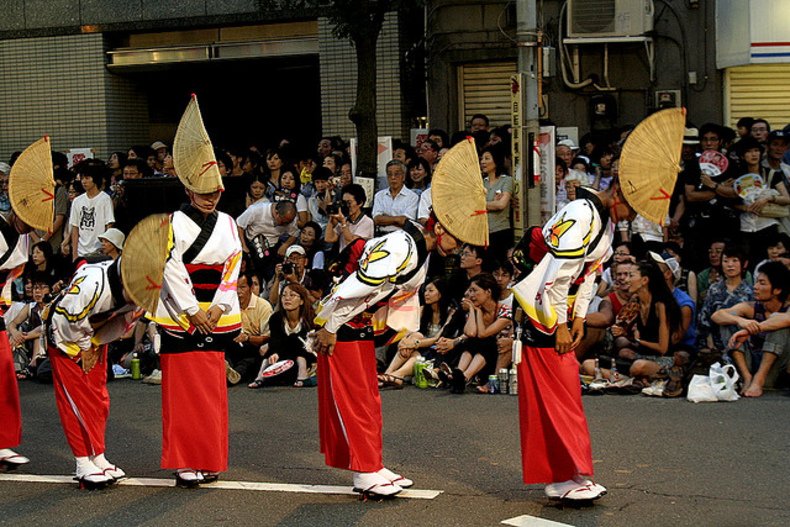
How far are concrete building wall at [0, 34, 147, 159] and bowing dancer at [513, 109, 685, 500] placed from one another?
13.6m

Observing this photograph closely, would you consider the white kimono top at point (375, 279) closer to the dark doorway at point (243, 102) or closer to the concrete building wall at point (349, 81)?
the concrete building wall at point (349, 81)

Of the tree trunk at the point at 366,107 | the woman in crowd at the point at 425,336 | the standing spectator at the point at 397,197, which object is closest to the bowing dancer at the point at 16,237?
the woman in crowd at the point at 425,336

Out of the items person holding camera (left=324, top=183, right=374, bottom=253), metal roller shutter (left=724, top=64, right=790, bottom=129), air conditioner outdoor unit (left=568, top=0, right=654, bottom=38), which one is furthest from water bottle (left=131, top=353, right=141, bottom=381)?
metal roller shutter (left=724, top=64, right=790, bottom=129)

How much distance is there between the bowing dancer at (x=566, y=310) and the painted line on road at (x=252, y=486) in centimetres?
71

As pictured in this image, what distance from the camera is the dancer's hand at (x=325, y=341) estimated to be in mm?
7328

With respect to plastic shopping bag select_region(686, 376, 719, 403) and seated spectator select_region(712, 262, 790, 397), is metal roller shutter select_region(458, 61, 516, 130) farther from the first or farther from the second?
plastic shopping bag select_region(686, 376, 719, 403)

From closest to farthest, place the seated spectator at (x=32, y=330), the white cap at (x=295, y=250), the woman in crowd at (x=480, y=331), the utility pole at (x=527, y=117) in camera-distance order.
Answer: the woman in crowd at (x=480, y=331), the utility pole at (x=527, y=117), the white cap at (x=295, y=250), the seated spectator at (x=32, y=330)

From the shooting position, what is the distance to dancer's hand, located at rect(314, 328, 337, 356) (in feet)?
24.0

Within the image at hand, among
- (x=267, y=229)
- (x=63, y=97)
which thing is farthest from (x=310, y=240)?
(x=63, y=97)

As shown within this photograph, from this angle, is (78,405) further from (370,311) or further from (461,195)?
(461,195)

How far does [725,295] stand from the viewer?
34.5 ft

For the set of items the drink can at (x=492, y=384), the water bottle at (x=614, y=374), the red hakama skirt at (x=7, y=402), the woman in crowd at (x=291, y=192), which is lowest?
the drink can at (x=492, y=384)

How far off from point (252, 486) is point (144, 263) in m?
1.50

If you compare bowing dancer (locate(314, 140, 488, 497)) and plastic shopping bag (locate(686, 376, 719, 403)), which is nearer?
bowing dancer (locate(314, 140, 488, 497))
